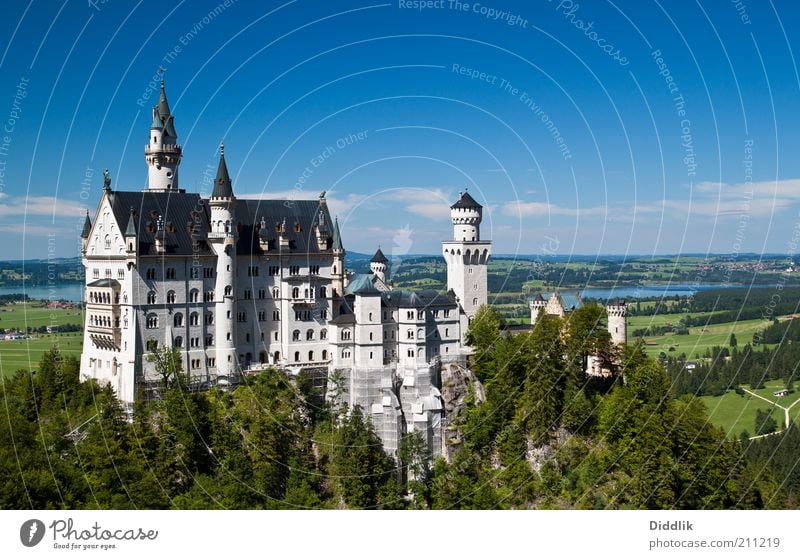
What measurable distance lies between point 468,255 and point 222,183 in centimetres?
1818

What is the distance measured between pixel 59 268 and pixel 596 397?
38.3 m

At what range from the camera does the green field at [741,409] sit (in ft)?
296

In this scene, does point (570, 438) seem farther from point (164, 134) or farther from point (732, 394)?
point (732, 394)

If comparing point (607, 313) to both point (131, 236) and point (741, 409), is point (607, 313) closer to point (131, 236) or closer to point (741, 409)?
point (741, 409)

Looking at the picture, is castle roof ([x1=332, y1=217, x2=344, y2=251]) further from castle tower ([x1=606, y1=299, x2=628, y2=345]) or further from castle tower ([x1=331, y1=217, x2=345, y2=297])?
castle tower ([x1=606, y1=299, x2=628, y2=345])

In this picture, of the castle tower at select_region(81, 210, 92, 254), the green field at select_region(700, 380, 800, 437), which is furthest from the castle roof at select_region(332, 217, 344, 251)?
the green field at select_region(700, 380, 800, 437)

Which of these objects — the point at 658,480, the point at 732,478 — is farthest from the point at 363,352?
the point at 732,478

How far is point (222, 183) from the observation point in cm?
5984

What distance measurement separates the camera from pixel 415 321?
6147cm

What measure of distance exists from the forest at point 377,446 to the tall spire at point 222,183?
34.0 ft

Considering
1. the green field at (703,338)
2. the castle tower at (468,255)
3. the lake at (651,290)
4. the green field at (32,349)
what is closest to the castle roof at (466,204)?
the castle tower at (468,255)

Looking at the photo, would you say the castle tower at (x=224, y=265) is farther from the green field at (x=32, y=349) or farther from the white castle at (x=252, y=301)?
the green field at (x=32, y=349)

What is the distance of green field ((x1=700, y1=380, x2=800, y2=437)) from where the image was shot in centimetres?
9019

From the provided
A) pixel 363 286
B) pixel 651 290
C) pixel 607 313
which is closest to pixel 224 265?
pixel 363 286
